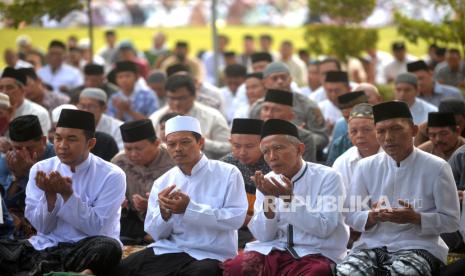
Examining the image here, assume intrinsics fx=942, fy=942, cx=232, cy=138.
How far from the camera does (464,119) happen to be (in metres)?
8.67

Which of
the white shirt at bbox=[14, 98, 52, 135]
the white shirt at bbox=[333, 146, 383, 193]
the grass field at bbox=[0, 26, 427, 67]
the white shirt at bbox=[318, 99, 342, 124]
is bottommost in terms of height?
the white shirt at bbox=[333, 146, 383, 193]

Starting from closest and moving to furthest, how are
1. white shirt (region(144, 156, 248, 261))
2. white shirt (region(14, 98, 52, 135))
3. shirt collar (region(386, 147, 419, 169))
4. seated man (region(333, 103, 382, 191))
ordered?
shirt collar (region(386, 147, 419, 169)) → white shirt (region(144, 156, 248, 261)) → seated man (region(333, 103, 382, 191)) → white shirt (region(14, 98, 52, 135))

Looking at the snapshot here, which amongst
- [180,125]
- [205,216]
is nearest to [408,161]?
[205,216]

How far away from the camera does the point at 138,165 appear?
8430 mm

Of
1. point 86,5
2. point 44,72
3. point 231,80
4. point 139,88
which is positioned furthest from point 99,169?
point 44,72

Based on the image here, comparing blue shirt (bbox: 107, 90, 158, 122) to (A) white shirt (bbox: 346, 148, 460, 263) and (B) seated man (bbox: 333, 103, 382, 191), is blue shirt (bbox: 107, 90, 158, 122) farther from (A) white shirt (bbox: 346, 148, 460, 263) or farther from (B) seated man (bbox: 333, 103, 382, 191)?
(A) white shirt (bbox: 346, 148, 460, 263)

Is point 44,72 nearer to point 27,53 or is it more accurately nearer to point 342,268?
point 27,53

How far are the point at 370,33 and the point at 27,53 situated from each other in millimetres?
7161

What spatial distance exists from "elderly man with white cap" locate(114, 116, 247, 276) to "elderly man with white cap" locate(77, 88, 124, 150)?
3.02 m

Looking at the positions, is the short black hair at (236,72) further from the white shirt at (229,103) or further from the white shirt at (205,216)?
the white shirt at (205,216)

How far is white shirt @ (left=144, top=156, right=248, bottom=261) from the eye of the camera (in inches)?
274

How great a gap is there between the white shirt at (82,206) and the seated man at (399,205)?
6.07ft

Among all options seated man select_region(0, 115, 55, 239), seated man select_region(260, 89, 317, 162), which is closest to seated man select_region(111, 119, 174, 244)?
seated man select_region(0, 115, 55, 239)

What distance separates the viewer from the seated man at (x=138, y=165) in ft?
26.9
